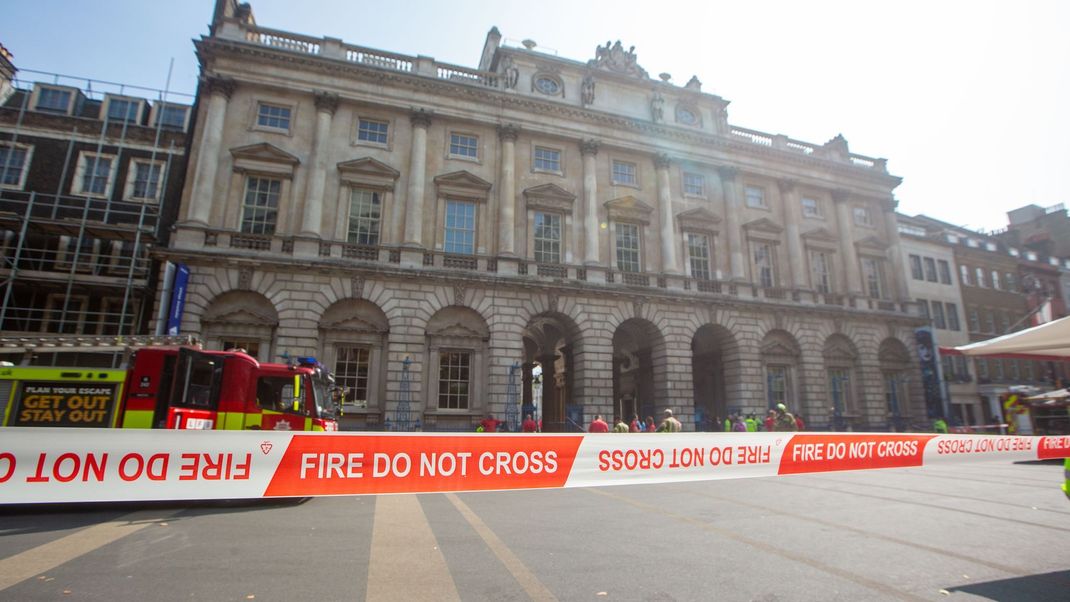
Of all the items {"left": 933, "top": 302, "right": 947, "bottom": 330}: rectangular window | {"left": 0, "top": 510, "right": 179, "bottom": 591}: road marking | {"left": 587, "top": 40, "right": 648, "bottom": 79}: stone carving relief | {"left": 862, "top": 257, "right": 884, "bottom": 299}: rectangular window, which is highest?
{"left": 587, "top": 40, "right": 648, "bottom": 79}: stone carving relief

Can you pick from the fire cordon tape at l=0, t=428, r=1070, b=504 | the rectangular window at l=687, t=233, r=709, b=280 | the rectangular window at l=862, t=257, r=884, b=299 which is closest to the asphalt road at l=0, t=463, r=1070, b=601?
the fire cordon tape at l=0, t=428, r=1070, b=504

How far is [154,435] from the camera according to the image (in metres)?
5.28

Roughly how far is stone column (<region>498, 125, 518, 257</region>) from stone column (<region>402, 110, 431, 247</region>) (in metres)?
3.39

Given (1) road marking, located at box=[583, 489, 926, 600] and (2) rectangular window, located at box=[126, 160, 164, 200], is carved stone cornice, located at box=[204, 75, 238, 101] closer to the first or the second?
(2) rectangular window, located at box=[126, 160, 164, 200]

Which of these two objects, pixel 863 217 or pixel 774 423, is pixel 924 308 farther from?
pixel 774 423

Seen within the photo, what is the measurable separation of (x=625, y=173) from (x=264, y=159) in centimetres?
1657

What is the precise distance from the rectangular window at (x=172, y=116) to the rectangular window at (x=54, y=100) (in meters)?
3.70

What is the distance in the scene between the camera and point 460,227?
22.5m

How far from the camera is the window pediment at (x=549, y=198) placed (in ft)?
77.2

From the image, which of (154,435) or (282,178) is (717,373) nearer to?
(282,178)

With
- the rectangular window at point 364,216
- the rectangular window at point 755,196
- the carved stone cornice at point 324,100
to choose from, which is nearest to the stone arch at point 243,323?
the rectangular window at point 364,216

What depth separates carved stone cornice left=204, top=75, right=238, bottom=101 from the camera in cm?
2059

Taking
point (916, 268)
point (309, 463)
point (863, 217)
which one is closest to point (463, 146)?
point (309, 463)

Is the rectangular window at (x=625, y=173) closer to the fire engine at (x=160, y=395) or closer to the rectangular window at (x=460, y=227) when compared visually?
the rectangular window at (x=460, y=227)
